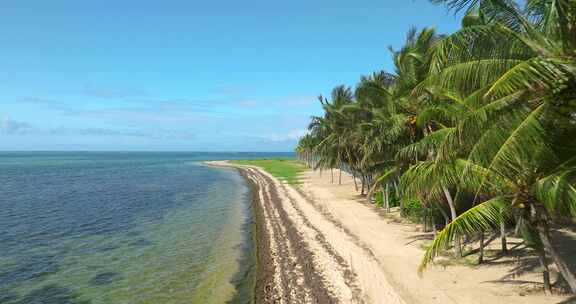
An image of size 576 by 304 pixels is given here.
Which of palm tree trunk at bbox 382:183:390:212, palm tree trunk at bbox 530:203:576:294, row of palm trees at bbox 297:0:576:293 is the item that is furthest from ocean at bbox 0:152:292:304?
palm tree trunk at bbox 382:183:390:212

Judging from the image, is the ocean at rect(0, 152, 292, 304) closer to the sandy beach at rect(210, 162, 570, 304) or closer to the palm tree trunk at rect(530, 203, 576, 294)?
the sandy beach at rect(210, 162, 570, 304)

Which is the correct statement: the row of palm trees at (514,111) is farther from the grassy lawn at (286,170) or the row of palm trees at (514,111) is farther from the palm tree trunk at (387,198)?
the grassy lawn at (286,170)

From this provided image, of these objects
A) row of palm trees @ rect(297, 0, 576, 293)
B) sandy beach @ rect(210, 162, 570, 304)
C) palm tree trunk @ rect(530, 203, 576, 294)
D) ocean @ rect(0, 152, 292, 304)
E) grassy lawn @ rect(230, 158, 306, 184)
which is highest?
row of palm trees @ rect(297, 0, 576, 293)

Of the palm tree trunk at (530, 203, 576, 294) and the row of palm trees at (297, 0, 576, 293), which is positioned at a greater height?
the row of palm trees at (297, 0, 576, 293)

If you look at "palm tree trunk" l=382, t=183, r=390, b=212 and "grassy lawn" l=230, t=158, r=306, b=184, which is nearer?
"palm tree trunk" l=382, t=183, r=390, b=212

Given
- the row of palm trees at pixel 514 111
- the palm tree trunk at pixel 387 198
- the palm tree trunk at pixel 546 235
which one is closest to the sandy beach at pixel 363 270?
the palm tree trunk at pixel 387 198

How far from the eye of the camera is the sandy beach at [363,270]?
1194 centimetres

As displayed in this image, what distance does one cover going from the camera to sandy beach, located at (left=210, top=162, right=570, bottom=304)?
11938mm

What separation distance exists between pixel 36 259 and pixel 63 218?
12.3 meters

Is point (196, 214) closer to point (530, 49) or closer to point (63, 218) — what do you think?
point (63, 218)

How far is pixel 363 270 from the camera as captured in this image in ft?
48.7

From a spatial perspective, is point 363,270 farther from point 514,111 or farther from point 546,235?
point 514,111


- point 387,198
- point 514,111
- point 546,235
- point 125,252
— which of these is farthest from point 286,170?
point 514,111

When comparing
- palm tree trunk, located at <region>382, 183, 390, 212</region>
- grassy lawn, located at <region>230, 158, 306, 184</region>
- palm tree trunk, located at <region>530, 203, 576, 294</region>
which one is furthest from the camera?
grassy lawn, located at <region>230, 158, 306, 184</region>
